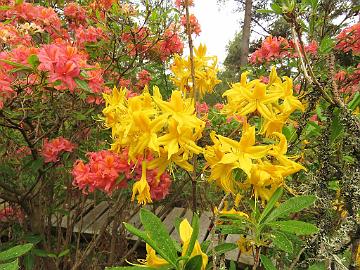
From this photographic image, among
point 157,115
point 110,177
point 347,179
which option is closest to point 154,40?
point 110,177

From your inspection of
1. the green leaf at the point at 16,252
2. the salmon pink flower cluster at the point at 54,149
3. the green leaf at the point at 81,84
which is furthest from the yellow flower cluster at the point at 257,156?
the salmon pink flower cluster at the point at 54,149

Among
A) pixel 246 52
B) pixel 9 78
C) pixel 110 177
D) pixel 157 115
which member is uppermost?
pixel 246 52

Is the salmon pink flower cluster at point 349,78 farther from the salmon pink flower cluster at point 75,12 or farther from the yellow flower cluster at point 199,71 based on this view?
the salmon pink flower cluster at point 75,12

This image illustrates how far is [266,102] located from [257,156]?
0.22 meters

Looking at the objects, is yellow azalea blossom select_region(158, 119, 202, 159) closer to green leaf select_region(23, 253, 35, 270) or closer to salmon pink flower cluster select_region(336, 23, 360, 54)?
green leaf select_region(23, 253, 35, 270)

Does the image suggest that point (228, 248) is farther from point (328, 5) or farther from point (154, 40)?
point (154, 40)

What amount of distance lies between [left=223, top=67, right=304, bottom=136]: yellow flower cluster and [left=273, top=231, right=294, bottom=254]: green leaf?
313 millimetres

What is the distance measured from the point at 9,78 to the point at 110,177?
64 cm

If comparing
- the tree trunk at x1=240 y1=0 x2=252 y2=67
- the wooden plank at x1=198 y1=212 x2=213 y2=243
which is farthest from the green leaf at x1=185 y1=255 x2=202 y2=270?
the tree trunk at x1=240 y1=0 x2=252 y2=67

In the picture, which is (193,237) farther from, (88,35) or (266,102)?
(88,35)

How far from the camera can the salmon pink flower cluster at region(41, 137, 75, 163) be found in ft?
6.51

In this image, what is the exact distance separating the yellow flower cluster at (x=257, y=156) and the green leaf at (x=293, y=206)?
6 centimetres

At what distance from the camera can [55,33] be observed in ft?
8.28

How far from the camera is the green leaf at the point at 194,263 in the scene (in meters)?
0.75
